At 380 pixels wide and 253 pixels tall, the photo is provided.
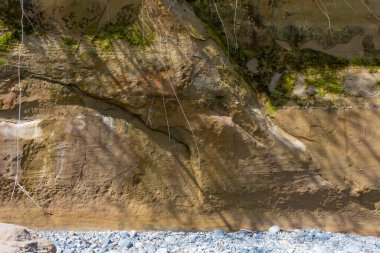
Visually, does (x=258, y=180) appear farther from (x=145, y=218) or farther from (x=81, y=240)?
(x=81, y=240)

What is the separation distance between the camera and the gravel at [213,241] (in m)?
3.29

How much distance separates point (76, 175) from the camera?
3578mm

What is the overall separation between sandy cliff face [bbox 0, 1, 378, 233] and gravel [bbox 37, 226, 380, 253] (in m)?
0.10

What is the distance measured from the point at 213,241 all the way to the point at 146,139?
2.39ft

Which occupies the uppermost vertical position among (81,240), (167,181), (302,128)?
(302,128)

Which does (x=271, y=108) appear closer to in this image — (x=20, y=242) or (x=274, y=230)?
(x=274, y=230)

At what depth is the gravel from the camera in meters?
3.29

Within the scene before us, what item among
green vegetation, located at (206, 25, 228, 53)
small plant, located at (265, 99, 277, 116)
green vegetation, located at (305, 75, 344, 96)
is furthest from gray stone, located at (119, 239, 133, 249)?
green vegetation, located at (305, 75, 344, 96)

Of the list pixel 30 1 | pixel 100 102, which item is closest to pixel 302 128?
pixel 100 102

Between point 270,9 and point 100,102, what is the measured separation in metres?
1.31

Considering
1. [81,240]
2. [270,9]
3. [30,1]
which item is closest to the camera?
[81,240]

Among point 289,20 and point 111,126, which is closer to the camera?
point 111,126

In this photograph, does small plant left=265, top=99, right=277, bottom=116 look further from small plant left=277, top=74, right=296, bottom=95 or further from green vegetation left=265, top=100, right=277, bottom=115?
small plant left=277, top=74, right=296, bottom=95

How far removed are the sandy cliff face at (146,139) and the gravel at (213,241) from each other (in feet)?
0.33
